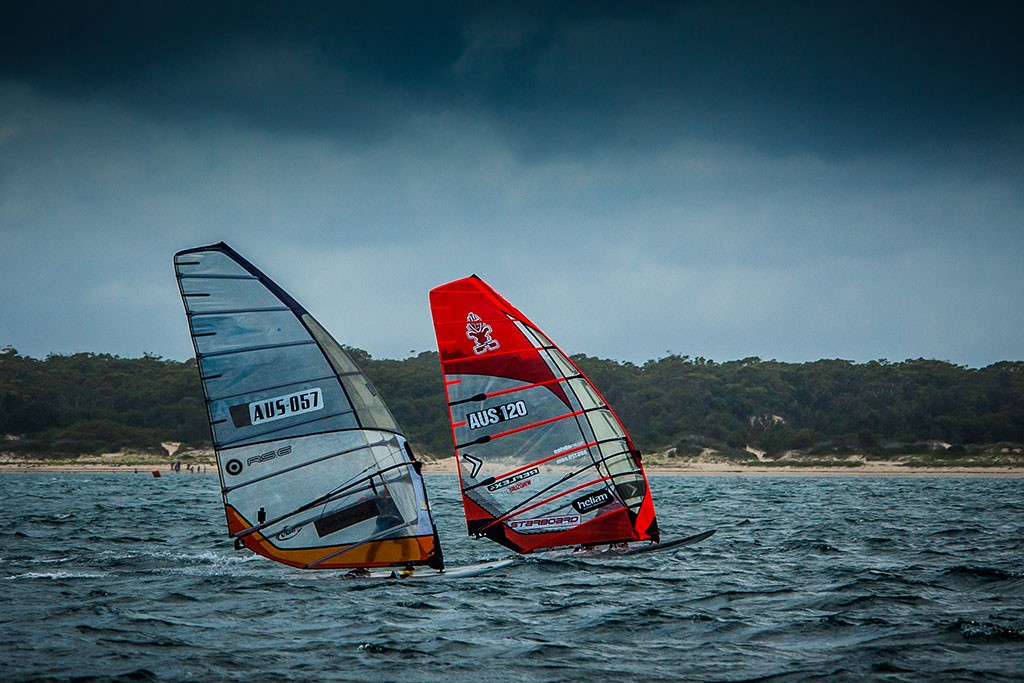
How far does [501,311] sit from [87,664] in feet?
27.0

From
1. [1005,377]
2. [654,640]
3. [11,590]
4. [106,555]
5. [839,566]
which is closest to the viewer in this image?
[654,640]

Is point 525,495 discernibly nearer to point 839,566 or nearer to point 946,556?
point 839,566

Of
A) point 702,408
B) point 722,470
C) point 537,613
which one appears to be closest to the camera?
point 537,613

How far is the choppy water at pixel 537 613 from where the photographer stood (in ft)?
29.1

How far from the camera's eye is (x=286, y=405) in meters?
12.6

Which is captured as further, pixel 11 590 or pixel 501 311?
pixel 501 311

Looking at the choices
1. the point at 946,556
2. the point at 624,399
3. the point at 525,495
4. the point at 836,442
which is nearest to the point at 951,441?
the point at 836,442

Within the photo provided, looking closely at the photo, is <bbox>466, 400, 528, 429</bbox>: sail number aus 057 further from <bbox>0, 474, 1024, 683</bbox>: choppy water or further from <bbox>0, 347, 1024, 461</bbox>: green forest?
<bbox>0, 347, 1024, 461</bbox>: green forest

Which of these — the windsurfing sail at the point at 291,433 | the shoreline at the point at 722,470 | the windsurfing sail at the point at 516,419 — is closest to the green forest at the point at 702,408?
the shoreline at the point at 722,470

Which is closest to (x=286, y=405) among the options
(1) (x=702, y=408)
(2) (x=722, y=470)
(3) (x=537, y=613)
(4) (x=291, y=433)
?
(4) (x=291, y=433)

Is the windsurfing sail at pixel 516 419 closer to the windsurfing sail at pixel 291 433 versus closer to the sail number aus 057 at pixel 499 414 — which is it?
the sail number aus 057 at pixel 499 414

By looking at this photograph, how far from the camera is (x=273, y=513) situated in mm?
12781

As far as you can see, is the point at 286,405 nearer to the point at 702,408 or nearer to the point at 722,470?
the point at 722,470

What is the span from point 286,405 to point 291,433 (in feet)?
1.25
